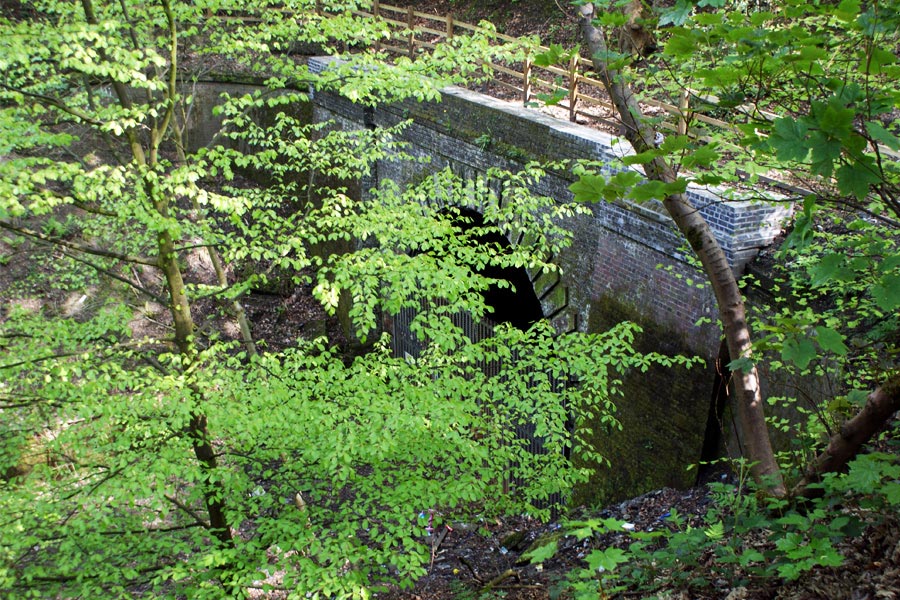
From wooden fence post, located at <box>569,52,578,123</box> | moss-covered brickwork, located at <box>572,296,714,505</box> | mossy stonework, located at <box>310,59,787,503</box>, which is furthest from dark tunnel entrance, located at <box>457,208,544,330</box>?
moss-covered brickwork, located at <box>572,296,714,505</box>

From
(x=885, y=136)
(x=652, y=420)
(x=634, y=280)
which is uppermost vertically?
(x=885, y=136)

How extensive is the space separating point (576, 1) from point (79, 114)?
3974mm

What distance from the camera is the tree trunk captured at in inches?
139

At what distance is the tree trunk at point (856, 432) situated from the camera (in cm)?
353

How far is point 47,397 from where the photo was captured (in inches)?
222

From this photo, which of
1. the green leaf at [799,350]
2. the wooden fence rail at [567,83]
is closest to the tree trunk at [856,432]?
the green leaf at [799,350]

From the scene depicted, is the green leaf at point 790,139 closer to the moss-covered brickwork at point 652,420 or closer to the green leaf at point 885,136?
the green leaf at point 885,136

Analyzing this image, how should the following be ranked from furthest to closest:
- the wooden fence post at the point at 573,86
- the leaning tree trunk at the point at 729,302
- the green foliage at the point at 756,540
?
1. the wooden fence post at the point at 573,86
2. the leaning tree trunk at the point at 729,302
3. the green foliage at the point at 756,540

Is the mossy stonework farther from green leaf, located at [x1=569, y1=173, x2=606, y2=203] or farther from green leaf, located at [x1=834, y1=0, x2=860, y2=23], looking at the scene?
green leaf, located at [x1=569, y1=173, x2=606, y2=203]

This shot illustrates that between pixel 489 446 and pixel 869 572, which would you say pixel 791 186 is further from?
pixel 869 572

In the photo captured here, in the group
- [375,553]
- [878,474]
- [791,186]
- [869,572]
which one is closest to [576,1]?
[878,474]

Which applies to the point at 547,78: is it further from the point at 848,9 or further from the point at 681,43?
the point at 848,9

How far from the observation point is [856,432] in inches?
149

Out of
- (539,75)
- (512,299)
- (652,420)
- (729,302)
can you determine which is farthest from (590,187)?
(512,299)
